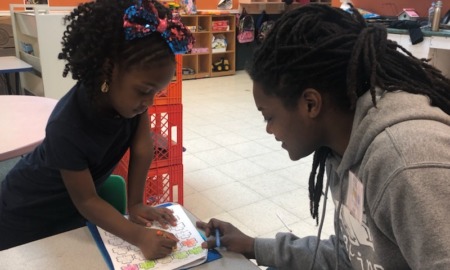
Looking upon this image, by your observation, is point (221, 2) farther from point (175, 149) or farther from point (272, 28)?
point (272, 28)

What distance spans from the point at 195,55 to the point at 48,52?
3.73 meters

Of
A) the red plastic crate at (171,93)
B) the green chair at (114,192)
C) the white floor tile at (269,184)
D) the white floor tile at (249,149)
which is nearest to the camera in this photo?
the green chair at (114,192)

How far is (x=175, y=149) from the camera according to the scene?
7.25 feet

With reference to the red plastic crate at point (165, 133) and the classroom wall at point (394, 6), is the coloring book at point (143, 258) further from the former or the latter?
the classroom wall at point (394, 6)

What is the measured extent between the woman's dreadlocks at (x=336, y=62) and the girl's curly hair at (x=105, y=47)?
10.9 inches

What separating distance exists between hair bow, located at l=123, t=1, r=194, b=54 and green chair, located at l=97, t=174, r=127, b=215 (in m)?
0.49

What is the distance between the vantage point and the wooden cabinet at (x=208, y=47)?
635 cm

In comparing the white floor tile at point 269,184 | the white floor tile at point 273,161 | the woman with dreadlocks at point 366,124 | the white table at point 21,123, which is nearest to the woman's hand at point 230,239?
the woman with dreadlocks at point 366,124

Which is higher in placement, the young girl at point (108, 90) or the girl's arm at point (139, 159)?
the young girl at point (108, 90)

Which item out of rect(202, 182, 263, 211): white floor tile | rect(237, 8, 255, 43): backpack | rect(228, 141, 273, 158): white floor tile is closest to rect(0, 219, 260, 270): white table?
rect(202, 182, 263, 211): white floor tile

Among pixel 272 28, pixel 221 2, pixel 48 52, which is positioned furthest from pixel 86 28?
pixel 221 2

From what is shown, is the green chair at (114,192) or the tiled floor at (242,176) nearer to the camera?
the green chair at (114,192)

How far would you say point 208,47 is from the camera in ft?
21.3

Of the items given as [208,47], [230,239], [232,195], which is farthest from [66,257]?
[208,47]
